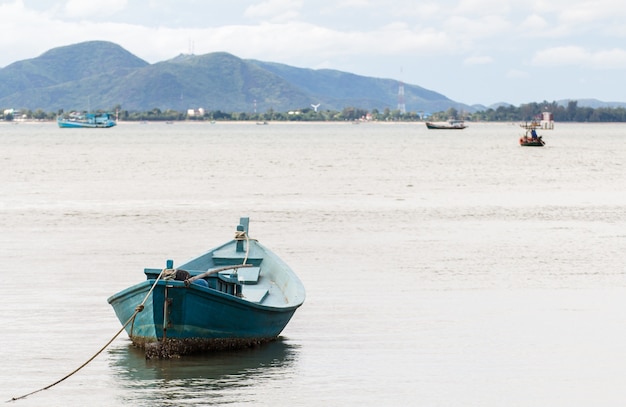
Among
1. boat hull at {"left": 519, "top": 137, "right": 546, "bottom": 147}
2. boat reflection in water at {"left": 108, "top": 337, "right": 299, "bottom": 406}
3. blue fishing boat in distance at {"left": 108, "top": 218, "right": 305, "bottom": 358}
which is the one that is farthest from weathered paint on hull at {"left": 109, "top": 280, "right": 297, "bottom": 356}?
boat hull at {"left": 519, "top": 137, "right": 546, "bottom": 147}

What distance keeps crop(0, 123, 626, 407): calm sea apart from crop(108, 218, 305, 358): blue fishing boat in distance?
37 centimetres

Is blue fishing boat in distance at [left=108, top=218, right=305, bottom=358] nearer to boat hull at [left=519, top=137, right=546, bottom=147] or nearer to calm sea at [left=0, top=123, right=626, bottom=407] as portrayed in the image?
calm sea at [left=0, top=123, right=626, bottom=407]

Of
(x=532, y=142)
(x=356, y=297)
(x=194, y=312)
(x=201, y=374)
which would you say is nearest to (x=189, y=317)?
(x=194, y=312)

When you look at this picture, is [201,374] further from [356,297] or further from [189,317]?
[356,297]

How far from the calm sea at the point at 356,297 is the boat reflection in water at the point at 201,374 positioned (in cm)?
5

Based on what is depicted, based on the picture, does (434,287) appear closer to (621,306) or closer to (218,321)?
(621,306)

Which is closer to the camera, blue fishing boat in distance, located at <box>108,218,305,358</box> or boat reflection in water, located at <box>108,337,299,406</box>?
boat reflection in water, located at <box>108,337,299,406</box>

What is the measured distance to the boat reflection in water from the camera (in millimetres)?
17656

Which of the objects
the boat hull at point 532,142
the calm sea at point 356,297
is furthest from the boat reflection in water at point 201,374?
the boat hull at point 532,142

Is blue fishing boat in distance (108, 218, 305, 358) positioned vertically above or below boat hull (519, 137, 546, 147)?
above

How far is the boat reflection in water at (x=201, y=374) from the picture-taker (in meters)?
17.7

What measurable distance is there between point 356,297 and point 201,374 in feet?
29.3

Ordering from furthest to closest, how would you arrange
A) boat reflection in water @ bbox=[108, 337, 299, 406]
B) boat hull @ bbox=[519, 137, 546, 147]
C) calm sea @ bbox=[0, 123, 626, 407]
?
boat hull @ bbox=[519, 137, 546, 147] < calm sea @ bbox=[0, 123, 626, 407] < boat reflection in water @ bbox=[108, 337, 299, 406]

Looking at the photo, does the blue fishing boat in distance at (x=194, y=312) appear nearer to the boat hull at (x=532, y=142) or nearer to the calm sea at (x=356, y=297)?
the calm sea at (x=356, y=297)
